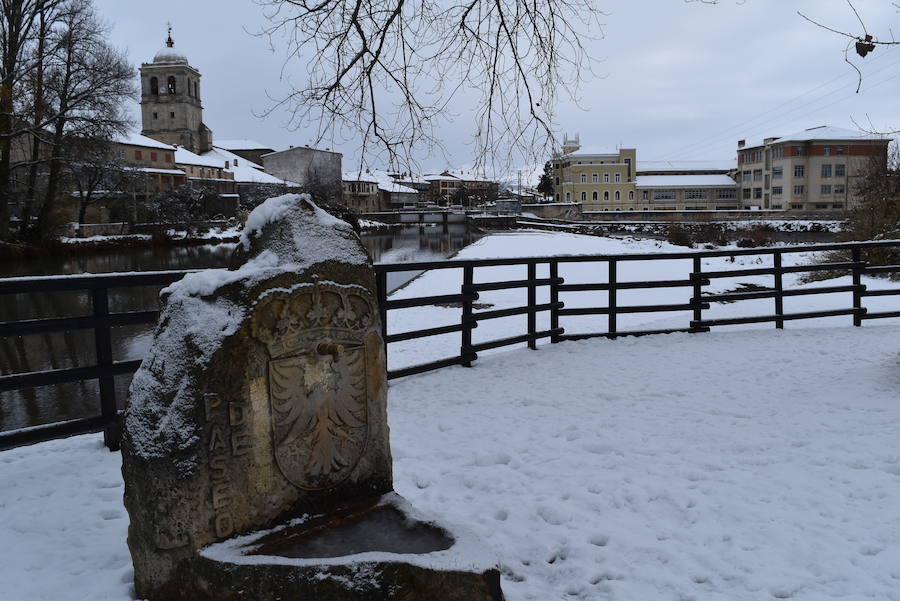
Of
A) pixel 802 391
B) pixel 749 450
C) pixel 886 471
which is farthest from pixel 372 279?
pixel 802 391

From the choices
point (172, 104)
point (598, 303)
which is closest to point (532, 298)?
point (598, 303)

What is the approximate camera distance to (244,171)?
9794cm

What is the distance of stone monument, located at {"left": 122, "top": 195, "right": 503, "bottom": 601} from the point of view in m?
3.00

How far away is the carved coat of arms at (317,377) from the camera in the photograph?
A: 338 centimetres

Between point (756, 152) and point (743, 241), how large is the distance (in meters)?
68.7

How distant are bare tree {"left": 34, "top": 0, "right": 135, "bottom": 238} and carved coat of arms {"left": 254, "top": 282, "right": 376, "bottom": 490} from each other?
107 ft

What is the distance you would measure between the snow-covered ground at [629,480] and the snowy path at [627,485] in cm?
1

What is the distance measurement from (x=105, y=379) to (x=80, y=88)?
33810 mm

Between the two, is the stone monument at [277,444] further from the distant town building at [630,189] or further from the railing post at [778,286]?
the distant town building at [630,189]

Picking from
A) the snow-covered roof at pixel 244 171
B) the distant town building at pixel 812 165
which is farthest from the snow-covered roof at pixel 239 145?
the distant town building at pixel 812 165

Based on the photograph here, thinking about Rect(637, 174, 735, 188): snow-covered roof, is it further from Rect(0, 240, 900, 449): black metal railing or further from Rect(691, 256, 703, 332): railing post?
Rect(691, 256, 703, 332): railing post

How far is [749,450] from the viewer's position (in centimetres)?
525

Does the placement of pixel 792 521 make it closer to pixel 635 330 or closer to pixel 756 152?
pixel 635 330

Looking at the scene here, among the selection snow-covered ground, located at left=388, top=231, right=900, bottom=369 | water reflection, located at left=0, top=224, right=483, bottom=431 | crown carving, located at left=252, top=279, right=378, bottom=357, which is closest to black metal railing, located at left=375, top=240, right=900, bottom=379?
snow-covered ground, located at left=388, top=231, right=900, bottom=369
